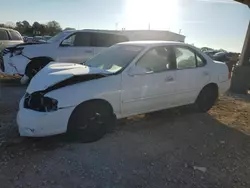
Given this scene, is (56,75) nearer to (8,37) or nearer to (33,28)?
(8,37)

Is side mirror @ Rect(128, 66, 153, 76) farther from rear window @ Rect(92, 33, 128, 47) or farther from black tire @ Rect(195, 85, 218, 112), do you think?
rear window @ Rect(92, 33, 128, 47)

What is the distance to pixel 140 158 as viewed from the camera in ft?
13.5

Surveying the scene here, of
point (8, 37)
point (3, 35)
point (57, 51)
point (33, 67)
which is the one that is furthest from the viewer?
point (8, 37)

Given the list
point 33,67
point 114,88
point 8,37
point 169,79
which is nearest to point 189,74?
point 169,79

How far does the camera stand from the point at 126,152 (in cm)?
430

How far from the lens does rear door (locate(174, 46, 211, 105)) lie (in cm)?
573

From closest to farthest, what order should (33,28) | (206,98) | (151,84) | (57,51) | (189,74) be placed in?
(151,84), (189,74), (206,98), (57,51), (33,28)

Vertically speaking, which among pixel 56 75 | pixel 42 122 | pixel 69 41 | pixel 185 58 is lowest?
pixel 42 122

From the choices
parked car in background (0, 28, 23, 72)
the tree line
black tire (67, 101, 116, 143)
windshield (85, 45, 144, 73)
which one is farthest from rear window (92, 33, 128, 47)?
the tree line

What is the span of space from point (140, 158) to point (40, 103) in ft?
5.35

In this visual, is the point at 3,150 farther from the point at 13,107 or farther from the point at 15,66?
the point at 15,66

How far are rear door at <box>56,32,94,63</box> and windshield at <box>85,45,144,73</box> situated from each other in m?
4.47

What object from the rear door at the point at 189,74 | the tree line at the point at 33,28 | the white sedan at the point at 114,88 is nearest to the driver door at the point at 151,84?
the white sedan at the point at 114,88

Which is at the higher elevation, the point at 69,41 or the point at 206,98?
the point at 69,41
